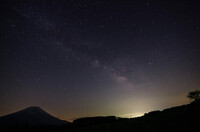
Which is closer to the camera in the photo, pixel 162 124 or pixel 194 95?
pixel 162 124

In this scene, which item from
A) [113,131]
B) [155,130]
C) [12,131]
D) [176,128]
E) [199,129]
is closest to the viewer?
[199,129]

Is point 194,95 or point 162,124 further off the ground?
point 194,95

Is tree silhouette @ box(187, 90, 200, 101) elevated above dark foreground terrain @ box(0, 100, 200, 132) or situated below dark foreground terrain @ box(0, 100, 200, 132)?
above

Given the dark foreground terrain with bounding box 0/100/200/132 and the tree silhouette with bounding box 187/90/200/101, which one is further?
the tree silhouette with bounding box 187/90/200/101

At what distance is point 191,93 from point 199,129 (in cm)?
7637

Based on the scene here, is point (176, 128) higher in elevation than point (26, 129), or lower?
higher

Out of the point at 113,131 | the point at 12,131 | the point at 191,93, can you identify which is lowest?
the point at 12,131

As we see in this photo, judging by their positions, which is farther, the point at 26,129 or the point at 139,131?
the point at 26,129

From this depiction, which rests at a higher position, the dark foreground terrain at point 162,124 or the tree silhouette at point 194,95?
the tree silhouette at point 194,95

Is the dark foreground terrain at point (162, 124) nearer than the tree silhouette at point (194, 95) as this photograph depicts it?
Yes

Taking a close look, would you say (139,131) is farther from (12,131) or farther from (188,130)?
(12,131)

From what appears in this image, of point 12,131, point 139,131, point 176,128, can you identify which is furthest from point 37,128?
point 176,128

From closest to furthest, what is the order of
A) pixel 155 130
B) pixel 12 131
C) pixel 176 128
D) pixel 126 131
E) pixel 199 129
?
pixel 199 129, pixel 176 128, pixel 155 130, pixel 126 131, pixel 12 131

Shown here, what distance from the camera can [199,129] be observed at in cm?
499
